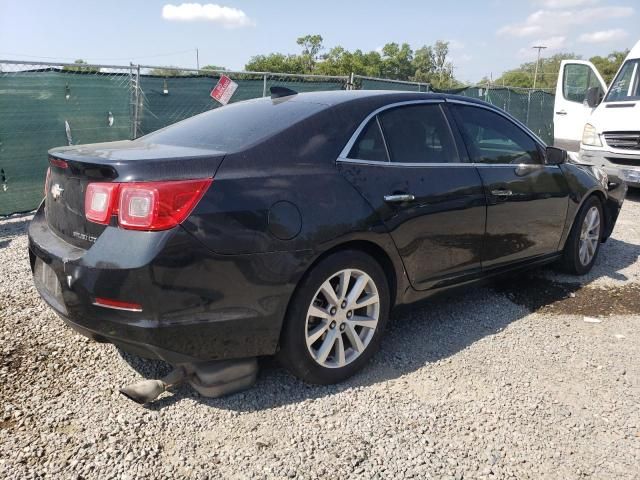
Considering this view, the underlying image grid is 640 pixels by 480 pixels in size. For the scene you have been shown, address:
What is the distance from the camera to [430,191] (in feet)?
11.0

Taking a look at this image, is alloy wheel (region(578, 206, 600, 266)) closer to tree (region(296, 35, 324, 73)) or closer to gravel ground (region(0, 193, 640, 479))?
gravel ground (region(0, 193, 640, 479))

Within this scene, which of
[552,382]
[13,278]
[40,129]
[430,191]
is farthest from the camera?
[40,129]

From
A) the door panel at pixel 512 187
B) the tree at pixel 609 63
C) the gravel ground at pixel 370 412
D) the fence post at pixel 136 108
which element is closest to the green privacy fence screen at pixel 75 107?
the fence post at pixel 136 108

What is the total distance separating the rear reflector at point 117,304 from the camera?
242 cm

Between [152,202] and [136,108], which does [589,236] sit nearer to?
[152,202]

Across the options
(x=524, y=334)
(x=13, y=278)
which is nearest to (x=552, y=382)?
(x=524, y=334)

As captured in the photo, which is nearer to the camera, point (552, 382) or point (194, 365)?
point (194, 365)

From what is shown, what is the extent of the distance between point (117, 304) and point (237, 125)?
126cm

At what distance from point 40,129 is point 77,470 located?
20.3ft

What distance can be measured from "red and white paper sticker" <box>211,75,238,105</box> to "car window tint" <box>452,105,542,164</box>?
6.03m

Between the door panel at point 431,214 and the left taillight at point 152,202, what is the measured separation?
35.3 inches

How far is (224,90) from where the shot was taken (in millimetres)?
9188

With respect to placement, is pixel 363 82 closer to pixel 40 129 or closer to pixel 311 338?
pixel 40 129

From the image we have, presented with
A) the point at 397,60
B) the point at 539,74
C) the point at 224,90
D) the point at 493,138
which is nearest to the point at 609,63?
the point at 539,74
